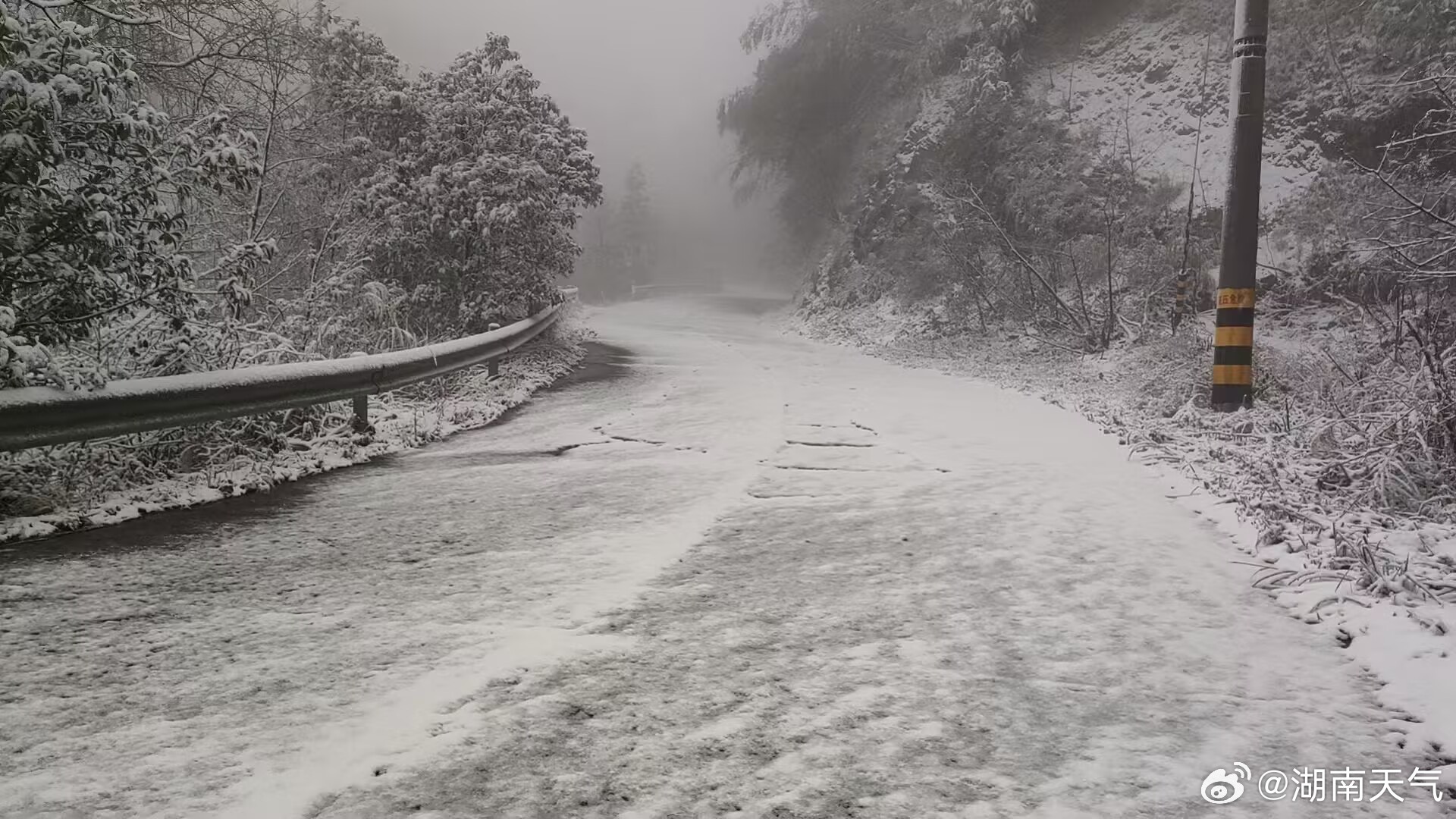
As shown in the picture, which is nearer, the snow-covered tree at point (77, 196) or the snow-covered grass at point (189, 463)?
the snow-covered grass at point (189, 463)

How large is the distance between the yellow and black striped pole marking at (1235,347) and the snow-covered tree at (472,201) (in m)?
10.0

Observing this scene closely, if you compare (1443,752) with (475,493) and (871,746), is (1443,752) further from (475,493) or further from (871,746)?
(475,493)

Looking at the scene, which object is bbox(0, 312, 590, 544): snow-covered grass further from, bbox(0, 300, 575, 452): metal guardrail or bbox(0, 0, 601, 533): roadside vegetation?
bbox(0, 300, 575, 452): metal guardrail

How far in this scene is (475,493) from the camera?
5555 millimetres

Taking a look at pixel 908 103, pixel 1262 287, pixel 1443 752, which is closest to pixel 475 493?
pixel 1443 752

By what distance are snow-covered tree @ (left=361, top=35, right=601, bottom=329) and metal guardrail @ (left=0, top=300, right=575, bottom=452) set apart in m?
6.66

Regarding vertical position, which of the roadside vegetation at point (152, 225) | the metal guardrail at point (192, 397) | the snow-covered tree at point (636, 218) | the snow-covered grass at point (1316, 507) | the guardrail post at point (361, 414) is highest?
the snow-covered tree at point (636, 218)

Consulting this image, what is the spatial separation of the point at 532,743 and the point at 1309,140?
64.5 ft

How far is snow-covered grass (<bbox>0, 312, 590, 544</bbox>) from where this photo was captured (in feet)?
15.6

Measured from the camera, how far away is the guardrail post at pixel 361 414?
24.0ft

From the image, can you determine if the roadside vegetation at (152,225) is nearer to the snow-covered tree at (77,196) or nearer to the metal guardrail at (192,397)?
the snow-covered tree at (77,196)

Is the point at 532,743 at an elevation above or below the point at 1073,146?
below

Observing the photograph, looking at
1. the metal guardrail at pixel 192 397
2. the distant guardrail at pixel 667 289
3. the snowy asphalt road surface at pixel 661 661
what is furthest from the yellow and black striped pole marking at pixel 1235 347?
the distant guardrail at pixel 667 289

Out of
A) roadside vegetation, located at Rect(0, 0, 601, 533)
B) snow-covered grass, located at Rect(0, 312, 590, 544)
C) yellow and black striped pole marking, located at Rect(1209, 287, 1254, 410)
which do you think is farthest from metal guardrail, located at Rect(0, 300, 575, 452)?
yellow and black striped pole marking, located at Rect(1209, 287, 1254, 410)
